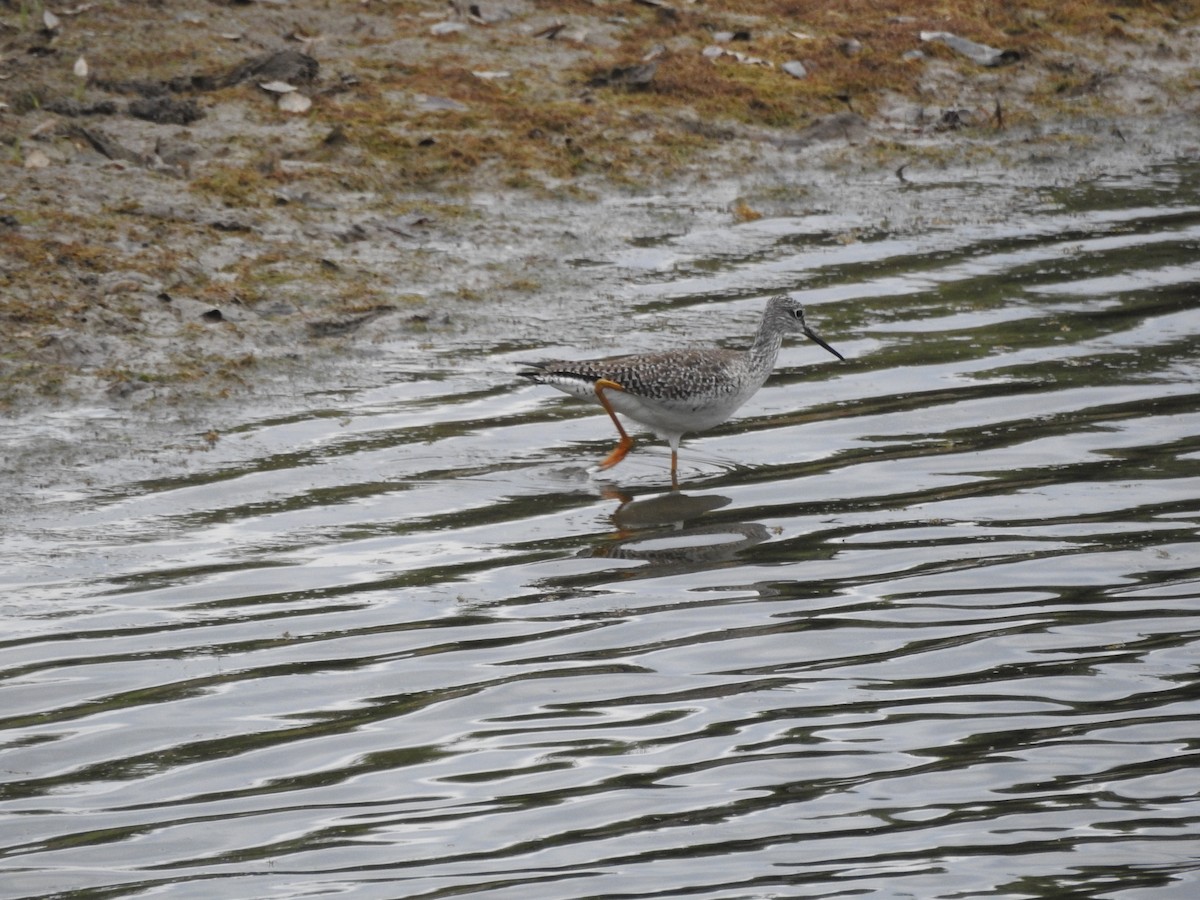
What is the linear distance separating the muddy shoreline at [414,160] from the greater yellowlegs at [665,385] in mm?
1389

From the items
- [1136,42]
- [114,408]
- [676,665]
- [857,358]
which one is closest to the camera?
[676,665]

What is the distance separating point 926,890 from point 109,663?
3584 mm

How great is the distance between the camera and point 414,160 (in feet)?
46.2

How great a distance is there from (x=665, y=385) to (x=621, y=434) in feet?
2.13

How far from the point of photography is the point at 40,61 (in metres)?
14.2

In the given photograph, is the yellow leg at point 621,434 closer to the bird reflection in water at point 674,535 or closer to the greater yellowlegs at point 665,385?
the greater yellowlegs at point 665,385

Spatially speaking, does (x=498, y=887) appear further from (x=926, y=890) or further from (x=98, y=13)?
(x=98, y=13)

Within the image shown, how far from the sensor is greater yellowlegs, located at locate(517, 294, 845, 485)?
31.9ft

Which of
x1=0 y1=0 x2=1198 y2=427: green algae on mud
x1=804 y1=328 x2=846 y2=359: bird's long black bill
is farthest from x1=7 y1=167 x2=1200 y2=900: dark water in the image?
x1=0 y1=0 x2=1198 y2=427: green algae on mud

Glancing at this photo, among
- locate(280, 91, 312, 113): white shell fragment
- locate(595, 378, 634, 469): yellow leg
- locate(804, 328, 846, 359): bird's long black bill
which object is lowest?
locate(595, 378, 634, 469): yellow leg

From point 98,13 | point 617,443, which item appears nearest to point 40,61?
point 98,13

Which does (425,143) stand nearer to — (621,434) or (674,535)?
(621,434)

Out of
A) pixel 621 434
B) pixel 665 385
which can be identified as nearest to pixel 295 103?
pixel 621 434

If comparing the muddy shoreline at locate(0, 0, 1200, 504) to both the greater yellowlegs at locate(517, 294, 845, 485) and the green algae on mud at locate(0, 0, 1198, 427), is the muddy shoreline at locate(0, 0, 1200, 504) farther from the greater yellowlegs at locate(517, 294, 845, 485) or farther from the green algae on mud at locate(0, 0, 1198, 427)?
the greater yellowlegs at locate(517, 294, 845, 485)
